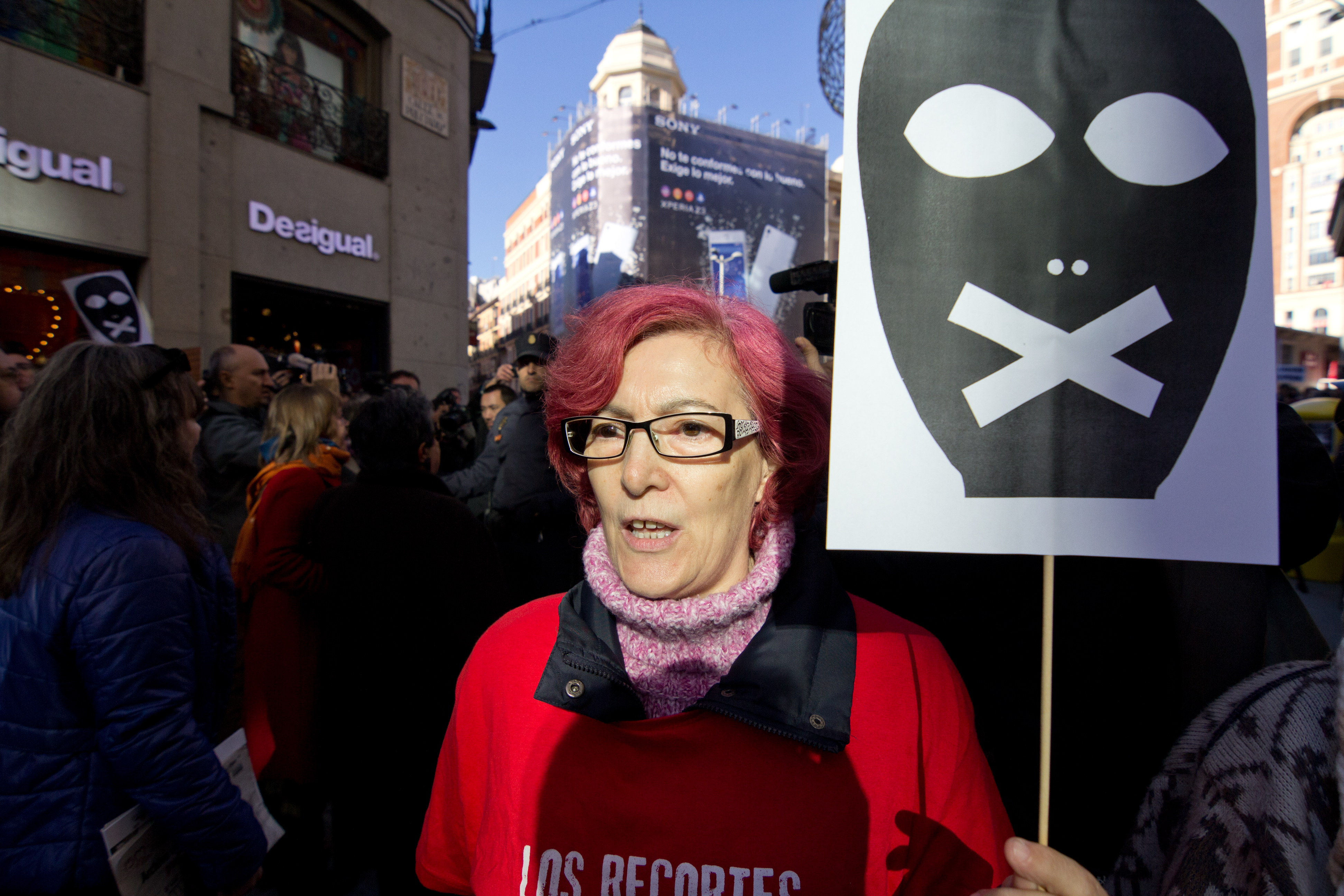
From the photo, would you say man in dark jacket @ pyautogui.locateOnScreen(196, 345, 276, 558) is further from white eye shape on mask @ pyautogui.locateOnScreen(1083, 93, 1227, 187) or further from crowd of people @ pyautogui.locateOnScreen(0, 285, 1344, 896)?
white eye shape on mask @ pyautogui.locateOnScreen(1083, 93, 1227, 187)

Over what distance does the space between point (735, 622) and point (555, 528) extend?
7.41ft

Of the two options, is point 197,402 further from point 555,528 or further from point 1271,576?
point 1271,576

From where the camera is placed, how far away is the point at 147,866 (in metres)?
1.56

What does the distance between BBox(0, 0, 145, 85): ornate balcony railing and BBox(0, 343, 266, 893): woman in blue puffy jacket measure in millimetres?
7060

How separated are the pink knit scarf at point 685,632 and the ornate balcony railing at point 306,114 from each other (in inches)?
360

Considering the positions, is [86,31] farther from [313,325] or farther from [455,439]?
[455,439]

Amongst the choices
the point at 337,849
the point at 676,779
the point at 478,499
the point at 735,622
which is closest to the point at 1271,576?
the point at 735,622

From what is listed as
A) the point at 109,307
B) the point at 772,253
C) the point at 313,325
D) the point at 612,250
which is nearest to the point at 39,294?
the point at 109,307

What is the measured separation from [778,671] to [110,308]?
5.23 meters

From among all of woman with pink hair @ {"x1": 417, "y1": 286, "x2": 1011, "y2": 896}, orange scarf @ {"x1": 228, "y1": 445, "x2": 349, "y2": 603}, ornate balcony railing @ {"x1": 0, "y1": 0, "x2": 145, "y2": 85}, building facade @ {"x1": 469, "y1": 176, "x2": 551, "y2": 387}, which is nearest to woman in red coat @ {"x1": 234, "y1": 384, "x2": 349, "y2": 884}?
orange scarf @ {"x1": 228, "y1": 445, "x2": 349, "y2": 603}

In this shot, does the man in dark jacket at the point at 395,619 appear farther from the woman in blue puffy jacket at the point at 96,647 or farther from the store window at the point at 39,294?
the store window at the point at 39,294

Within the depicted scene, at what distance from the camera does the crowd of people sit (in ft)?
3.43

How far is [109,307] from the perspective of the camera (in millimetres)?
4391

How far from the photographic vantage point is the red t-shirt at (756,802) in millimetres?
1053
